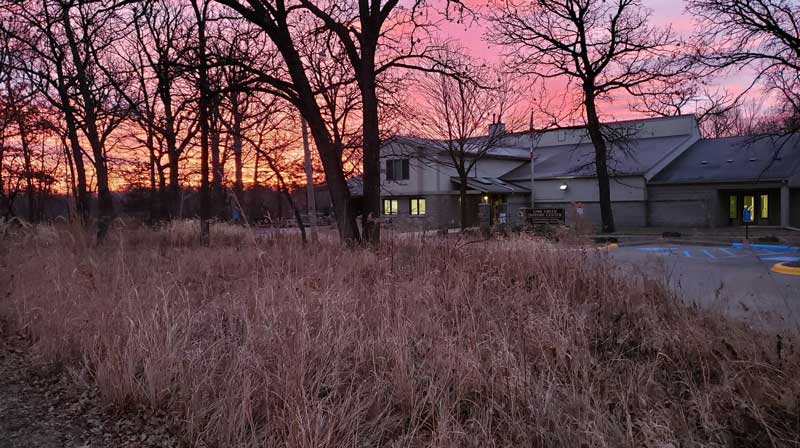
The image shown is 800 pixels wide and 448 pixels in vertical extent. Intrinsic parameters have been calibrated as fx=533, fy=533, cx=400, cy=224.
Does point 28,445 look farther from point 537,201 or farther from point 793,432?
point 537,201

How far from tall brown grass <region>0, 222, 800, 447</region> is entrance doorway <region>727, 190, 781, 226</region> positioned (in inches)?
1160

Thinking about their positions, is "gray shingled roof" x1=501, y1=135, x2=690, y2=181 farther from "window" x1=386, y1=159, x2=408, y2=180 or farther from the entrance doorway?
"window" x1=386, y1=159, x2=408, y2=180

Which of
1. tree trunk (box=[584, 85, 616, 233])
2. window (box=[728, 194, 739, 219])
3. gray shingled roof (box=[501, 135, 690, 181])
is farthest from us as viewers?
gray shingled roof (box=[501, 135, 690, 181])

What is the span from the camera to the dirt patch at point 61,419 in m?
3.17

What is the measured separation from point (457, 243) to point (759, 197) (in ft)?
98.1

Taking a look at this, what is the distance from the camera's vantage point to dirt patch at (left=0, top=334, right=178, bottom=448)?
10.4ft

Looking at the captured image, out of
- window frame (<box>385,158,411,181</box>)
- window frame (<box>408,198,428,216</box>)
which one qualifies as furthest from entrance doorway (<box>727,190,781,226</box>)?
window frame (<box>385,158,411,181</box>)

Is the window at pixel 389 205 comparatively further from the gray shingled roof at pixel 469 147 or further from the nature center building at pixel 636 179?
the gray shingled roof at pixel 469 147

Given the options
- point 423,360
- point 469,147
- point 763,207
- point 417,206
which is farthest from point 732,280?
point 417,206

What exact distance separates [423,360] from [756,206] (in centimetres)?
3348

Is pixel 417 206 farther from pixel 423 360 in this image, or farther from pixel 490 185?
pixel 423 360

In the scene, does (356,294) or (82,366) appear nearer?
(82,366)

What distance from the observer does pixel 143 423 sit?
3383 millimetres

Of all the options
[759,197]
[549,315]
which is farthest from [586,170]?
[549,315]
